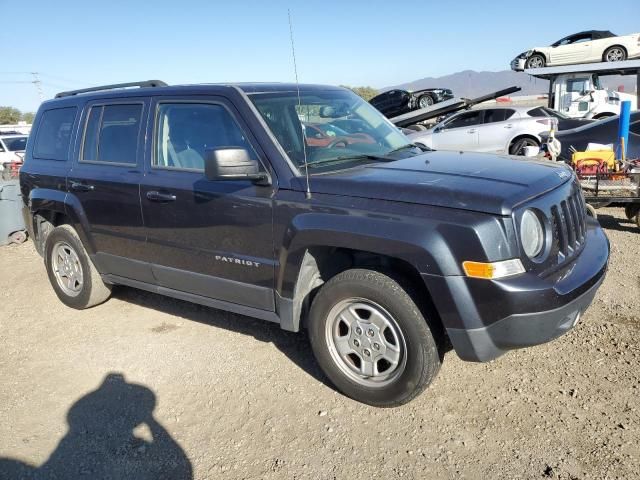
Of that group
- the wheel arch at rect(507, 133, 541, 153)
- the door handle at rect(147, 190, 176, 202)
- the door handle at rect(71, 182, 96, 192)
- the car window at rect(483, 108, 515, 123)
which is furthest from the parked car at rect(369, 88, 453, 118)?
the door handle at rect(147, 190, 176, 202)

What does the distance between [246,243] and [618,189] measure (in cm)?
509

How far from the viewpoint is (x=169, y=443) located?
3107 millimetres

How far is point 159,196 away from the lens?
388 cm

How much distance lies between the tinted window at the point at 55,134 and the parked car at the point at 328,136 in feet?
7.91

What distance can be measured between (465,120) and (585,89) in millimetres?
6463

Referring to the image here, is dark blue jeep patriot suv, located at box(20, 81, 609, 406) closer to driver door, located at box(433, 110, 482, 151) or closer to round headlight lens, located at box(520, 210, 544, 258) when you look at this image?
round headlight lens, located at box(520, 210, 544, 258)

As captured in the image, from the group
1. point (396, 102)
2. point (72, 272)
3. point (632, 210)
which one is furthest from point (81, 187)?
point (396, 102)

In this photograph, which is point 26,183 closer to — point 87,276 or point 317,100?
point 87,276

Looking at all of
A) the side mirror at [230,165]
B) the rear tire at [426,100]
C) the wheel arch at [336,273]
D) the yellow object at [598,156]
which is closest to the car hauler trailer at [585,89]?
the rear tire at [426,100]

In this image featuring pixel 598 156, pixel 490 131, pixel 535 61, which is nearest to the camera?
pixel 598 156

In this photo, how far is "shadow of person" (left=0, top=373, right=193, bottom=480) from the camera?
2895 mm

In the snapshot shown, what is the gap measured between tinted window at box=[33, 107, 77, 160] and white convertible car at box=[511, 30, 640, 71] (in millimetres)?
18538

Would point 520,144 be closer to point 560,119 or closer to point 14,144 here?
point 560,119

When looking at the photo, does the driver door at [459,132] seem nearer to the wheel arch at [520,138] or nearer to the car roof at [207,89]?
the wheel arch at [520,138]
